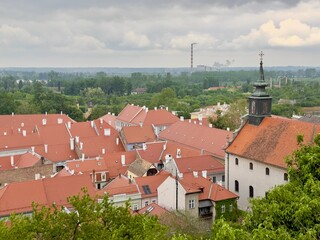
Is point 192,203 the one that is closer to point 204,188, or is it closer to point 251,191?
point 204,188

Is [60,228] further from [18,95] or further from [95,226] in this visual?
[18,95]

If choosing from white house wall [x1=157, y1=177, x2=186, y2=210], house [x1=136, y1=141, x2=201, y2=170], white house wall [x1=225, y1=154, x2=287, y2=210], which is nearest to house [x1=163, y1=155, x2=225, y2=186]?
white house wall [x1=225, y1=154, x2=287, y2=210]

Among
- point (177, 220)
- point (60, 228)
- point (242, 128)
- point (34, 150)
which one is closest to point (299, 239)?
point (60, 228)

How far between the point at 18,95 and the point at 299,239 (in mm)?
121957

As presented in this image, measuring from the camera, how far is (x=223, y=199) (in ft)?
A: 112

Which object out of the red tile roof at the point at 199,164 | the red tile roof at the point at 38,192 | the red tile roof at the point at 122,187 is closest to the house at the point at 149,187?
the red tile roof at the point at 122,187

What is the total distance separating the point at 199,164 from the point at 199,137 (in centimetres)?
951

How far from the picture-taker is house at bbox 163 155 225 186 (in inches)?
1610

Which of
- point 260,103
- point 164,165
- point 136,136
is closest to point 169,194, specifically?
point 164,165

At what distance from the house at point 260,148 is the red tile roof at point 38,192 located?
13200 mm

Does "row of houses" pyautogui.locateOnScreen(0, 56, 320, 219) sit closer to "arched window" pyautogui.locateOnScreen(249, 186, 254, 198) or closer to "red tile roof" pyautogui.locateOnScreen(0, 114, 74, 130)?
"arched window" pyautogui.locateOnScreen(249, 186, 254, 198)

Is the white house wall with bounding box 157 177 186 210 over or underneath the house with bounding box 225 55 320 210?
underneath

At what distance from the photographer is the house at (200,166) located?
40906 millimetres

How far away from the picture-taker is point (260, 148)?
3709 cm
